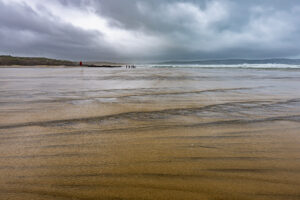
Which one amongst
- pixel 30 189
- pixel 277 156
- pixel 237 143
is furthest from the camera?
pixel 237 143

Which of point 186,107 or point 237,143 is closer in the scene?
point 237,143

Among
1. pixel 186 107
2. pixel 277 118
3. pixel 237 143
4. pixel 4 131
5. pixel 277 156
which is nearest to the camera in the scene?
pixel 277 156

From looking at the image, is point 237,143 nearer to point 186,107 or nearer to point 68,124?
Answer: point 186,107

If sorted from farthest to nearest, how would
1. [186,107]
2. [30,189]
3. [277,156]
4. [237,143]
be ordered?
[186,107] → [237,143] → [277,156] → [30,189]

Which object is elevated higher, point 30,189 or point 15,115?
point 15,115

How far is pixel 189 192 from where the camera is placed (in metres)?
0.96

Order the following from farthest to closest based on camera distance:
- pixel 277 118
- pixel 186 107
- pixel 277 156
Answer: pixel 186 107 < pixel 277 118 < pixel 277 156

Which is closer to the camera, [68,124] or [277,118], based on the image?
[68,124]

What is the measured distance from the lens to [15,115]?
7.09 feet

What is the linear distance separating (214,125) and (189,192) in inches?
43.5

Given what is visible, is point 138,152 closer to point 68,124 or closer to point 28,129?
point 68,124

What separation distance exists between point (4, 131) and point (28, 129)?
215 millimetres

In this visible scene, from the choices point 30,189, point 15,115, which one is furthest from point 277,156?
point 15,115

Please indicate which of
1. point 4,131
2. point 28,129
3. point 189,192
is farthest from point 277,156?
point 4,131
